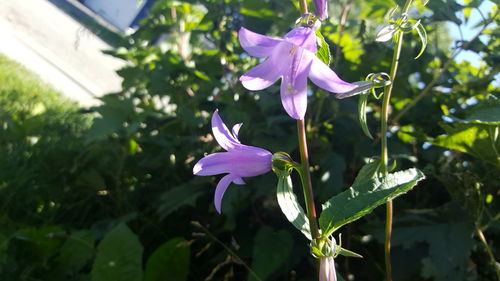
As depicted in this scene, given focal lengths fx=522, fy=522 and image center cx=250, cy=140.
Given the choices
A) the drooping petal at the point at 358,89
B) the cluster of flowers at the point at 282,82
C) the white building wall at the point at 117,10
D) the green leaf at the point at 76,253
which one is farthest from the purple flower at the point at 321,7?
the white building wall at the point at 117,10

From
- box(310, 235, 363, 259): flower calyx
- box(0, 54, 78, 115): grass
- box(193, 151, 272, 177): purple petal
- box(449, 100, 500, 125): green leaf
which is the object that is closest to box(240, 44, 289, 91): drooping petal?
box(193, 151, 272, 177): purple petal

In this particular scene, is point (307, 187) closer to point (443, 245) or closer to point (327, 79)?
point (327, 79)

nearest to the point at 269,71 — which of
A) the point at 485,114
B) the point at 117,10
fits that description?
the point at 485,114

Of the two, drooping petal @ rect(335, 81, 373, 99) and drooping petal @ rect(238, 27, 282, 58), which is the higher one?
drooping petal @ rect(335, 81, 373, 99)

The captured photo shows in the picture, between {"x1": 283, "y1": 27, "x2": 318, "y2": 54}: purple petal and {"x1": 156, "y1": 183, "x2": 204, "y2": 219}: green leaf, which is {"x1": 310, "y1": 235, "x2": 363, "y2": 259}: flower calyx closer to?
{"x1": 283, "y1": 27, "x2": 318, "y2": 54}: purple petal

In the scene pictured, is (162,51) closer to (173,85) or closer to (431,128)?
(173,85)

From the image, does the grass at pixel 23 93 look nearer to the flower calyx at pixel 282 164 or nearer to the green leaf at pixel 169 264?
the green leaf at pixel 169 264

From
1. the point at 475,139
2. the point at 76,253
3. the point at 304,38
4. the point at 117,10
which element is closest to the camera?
the point at 304,38
